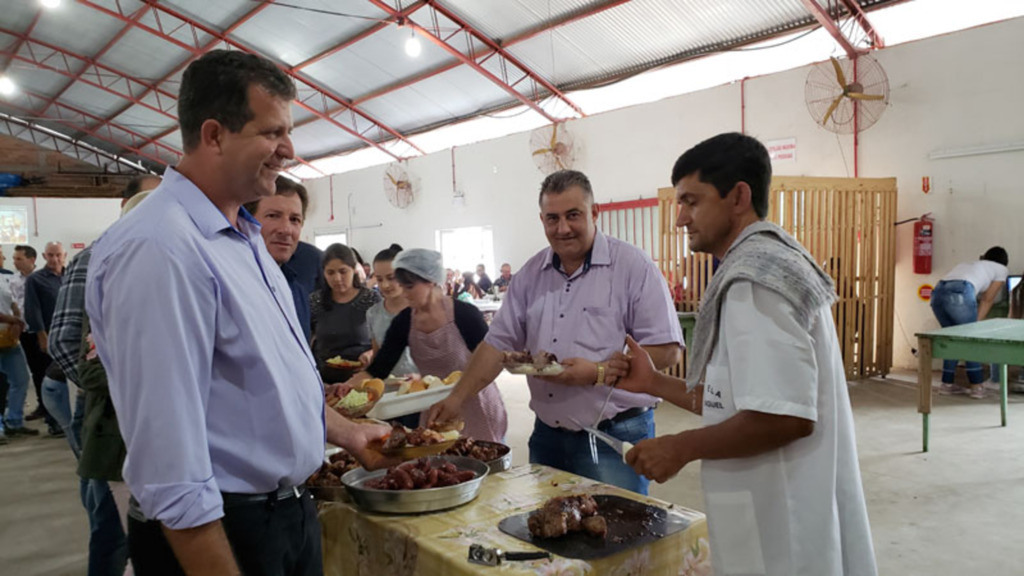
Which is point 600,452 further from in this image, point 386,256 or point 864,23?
point 864,23

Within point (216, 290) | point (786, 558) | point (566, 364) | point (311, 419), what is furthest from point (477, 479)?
point (216, 290)

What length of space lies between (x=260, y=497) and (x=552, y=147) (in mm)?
10696

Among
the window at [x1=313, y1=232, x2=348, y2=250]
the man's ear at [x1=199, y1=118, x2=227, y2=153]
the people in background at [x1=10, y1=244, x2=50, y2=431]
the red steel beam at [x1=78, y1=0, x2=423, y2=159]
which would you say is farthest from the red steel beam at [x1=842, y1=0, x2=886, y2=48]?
the window at [x1=313, y1=232, x2=348, y2=250]

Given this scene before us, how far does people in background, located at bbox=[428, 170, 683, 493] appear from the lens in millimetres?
2305

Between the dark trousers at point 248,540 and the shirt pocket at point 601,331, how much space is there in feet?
4.02

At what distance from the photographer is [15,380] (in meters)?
5.97

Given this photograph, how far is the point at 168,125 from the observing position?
17484 millimetres

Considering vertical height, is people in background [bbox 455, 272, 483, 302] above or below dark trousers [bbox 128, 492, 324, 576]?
above

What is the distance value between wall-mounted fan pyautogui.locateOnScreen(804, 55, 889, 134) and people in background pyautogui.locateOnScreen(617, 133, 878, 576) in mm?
7219

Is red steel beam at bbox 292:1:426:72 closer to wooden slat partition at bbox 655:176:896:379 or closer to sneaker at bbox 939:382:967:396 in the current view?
wooden slat partition at bbox 655:176:896:379

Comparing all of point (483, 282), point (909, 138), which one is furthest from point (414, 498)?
point (483, 282)

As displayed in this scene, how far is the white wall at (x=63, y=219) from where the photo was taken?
14477 mm

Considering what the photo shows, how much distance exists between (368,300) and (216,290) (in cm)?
319

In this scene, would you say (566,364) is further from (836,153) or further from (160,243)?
(836,153)
